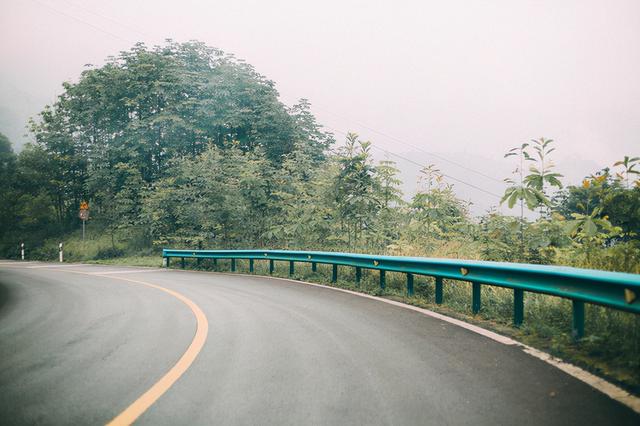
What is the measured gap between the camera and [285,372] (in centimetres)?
351

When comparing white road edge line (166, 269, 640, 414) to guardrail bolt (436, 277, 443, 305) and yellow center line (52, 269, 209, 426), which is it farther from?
yellow center line (52, 269, 209, 426)

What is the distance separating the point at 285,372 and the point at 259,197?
50.7 feet

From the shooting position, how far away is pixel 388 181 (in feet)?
43.1

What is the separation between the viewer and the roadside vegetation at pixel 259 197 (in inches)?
233

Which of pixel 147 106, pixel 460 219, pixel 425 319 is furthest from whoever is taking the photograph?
pixel 147 106

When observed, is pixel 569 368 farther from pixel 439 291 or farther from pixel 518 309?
pixel 439 291

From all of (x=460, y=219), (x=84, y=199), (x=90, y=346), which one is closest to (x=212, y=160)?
(x=460, y=219)

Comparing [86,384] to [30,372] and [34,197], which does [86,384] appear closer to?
[30,372]

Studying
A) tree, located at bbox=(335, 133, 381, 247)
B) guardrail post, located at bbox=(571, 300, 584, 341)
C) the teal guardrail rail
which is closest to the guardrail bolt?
the teal guardrail rail

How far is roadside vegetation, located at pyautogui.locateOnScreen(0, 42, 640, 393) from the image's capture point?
5.91 m

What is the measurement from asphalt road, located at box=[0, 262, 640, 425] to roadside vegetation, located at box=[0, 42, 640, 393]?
77cm

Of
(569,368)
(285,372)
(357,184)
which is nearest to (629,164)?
(569,368)

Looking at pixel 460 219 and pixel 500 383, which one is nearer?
pixel 500 383

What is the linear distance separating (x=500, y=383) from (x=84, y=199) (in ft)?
135
